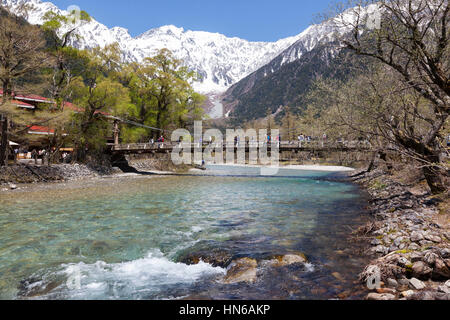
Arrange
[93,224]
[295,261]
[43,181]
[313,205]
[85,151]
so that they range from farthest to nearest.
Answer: [85,151], [43,181], [313,205], [93,224], [295,261]

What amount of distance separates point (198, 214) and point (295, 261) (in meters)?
6.05

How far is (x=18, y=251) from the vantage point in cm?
664

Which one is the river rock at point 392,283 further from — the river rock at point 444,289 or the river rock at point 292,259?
the river rock at point 292,259

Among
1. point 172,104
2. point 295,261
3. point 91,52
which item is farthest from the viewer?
point 172,104

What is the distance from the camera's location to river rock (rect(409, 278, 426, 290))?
4.19 meters

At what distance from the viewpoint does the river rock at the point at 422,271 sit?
4.52 meters

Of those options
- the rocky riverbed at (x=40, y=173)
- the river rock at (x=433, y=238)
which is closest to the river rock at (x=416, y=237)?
the river rock at (x=433, y=238)

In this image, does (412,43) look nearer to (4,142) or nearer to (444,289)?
(444,289)

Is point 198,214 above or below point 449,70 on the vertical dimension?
below

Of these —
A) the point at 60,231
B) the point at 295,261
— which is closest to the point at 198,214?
the point at 60,231

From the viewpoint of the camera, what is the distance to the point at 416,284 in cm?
423

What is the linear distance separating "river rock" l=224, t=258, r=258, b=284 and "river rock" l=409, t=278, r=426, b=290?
244 cm

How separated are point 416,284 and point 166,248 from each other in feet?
17.0
